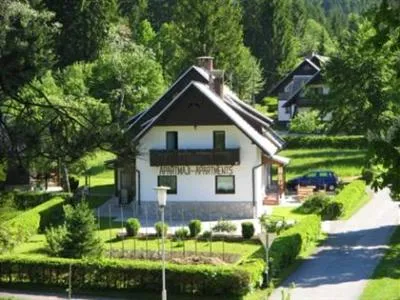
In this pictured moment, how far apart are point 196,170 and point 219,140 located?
6.81ft

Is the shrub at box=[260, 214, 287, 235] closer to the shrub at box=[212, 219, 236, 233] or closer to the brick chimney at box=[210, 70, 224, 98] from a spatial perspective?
the shrub at box=[212, 219, 236, 233]

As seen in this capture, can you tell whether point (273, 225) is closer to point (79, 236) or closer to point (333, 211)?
point (333, 211)

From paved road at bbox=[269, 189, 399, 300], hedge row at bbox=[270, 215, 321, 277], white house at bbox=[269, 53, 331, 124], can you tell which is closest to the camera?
paved road at bbox=[269, 189, 399, 300]

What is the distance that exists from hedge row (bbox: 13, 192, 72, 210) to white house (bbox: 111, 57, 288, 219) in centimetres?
486

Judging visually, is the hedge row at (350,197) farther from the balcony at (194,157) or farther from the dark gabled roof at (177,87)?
the dark gabled roof at (177,87)

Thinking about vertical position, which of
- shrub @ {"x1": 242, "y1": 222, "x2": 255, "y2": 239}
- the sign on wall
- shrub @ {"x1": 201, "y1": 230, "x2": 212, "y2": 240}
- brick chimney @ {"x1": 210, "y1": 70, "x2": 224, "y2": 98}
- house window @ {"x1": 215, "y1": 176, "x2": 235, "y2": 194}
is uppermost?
brick chimney @ {"x1": 210, "y1": 70, "x2": 224, "y2": 98}

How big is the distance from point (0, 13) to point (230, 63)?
65108mm

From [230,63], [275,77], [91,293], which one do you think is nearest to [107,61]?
[230,63]

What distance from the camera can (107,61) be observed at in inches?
2413

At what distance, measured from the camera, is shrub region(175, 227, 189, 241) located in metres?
34.3

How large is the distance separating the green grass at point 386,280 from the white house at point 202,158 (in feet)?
37.6

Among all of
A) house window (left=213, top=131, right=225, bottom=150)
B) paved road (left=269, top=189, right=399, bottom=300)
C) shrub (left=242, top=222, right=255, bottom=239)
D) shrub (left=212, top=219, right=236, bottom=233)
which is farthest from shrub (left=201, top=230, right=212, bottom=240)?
house window (left=213, top=131, right=225, bottom=150)

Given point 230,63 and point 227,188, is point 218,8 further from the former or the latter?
point 227,188

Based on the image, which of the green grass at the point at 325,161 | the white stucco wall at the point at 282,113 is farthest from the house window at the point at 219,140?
the white stucco wall at the point at 282,113
